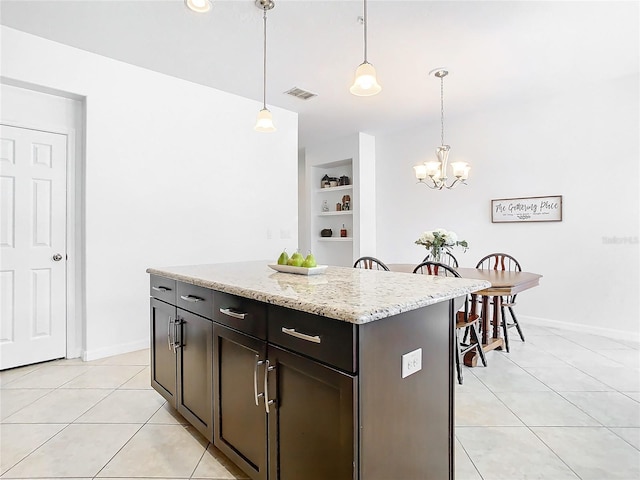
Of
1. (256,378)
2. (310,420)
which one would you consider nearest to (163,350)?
(256,378)

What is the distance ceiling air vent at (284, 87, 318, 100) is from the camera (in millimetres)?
4062

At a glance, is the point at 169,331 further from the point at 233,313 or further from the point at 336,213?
the point at 336,213

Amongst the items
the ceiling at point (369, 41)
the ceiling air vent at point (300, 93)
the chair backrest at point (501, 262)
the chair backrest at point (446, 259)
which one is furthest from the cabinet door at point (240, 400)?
the ceiling air vent at point (300, 93)

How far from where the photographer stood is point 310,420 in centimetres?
121

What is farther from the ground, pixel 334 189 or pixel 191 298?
pixel 334 189

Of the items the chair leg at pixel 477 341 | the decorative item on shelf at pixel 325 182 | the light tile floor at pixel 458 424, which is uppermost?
the decorative item on shelf at pixel 325 182

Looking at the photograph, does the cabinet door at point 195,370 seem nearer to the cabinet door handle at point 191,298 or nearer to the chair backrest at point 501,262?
the cabinet door handle at point 191,298

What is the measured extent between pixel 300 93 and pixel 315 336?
3.58 meters

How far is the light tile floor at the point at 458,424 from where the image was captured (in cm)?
172

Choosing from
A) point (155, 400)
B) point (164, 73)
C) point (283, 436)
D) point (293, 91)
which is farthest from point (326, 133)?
point (283, 436)

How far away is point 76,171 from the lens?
3.26 meters

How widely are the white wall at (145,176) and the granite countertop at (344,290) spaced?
5.42 ft

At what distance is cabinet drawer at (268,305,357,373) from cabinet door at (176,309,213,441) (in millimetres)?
535

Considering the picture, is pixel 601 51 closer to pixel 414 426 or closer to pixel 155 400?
pixel 414 426
